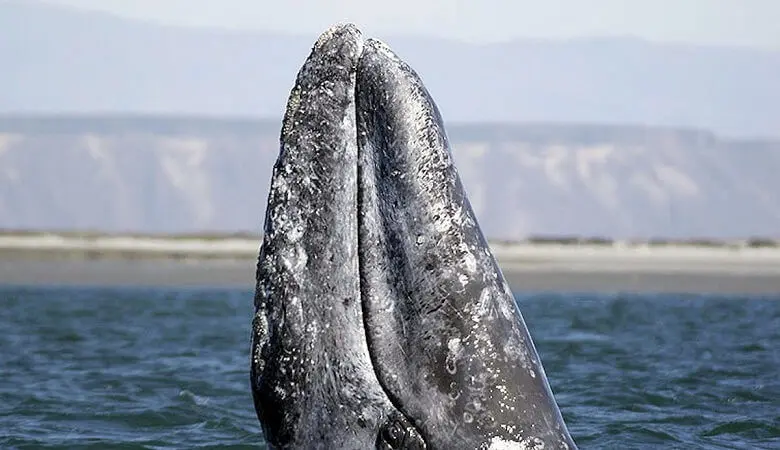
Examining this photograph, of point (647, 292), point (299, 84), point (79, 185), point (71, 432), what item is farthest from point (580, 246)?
point (79, 185)

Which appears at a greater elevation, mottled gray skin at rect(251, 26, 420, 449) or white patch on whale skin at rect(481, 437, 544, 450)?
mottled gray skin at rect(251, 26, 420, 449)

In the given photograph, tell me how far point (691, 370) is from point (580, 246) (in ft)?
121

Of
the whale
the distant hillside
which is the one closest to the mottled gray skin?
the whale

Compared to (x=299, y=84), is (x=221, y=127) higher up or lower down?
lower down

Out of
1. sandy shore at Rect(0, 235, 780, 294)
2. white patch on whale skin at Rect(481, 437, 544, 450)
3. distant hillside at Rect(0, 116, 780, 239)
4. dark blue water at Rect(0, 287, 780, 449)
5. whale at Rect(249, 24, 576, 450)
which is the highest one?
whale at Rect(249, 24, 576, 450)

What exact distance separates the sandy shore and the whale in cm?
2675

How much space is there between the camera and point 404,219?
16.1ft

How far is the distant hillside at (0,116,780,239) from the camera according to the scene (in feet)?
365

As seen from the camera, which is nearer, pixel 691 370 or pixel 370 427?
pixel 370 427

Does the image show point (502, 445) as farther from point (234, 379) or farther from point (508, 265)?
point (508, 265)

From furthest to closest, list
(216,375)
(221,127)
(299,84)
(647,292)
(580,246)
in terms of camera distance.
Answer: (221,127) < (580,246) < (647,292) < (216,375) < (299,84)

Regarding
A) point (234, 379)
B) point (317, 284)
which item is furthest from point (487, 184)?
point (317, 284)

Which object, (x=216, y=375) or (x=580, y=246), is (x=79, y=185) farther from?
(x=216, y=375)

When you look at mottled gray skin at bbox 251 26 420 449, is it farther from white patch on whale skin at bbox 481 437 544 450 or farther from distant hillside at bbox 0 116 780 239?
distant hillside at bbox 0 116 780 239
